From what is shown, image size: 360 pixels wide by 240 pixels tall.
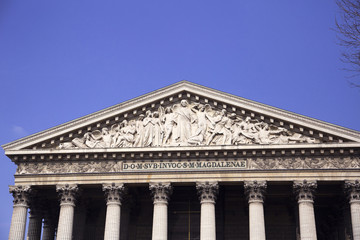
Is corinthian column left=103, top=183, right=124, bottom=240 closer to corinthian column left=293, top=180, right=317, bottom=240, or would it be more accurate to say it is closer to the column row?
the column row

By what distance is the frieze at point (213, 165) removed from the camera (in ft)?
103

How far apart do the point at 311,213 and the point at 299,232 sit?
2079mm

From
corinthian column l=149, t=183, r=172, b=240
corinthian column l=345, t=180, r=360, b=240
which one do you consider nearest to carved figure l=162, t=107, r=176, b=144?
corinthian column l=149, t=183, r=172, b=240

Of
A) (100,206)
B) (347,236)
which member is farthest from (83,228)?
(347,236)

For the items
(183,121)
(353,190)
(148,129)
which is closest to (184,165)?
(183,121)

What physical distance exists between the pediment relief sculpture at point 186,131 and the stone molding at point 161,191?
2598mm

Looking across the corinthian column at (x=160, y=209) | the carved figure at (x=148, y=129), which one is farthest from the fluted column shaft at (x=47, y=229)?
the carved figure at (x=148, y=129)

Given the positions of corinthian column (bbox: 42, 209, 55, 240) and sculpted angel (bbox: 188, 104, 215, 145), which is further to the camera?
corinthian column (bbox: 42, 209, 55, 240)

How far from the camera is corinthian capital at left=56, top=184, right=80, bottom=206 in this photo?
32.5 m

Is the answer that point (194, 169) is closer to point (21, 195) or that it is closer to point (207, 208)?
point (207, 208)

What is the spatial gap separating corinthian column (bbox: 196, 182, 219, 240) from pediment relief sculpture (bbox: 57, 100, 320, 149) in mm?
2778

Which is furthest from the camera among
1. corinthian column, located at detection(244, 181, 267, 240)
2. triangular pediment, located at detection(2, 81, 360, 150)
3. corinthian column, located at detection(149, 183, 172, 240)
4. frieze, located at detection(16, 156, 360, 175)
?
triangular pediment, located at detection(2, 81, 360, 150)

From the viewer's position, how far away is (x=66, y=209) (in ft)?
106

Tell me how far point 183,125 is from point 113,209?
686cm
